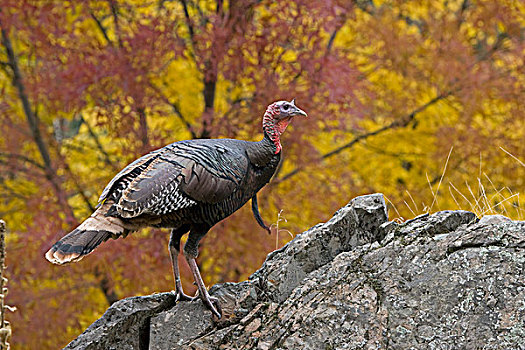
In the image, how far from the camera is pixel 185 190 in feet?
10.6

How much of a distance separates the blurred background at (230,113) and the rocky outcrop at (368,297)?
1983 millimetres

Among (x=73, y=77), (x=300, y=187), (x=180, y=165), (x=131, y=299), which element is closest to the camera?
(x=180, y=165)

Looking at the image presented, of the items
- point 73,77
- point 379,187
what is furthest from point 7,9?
point 379,187

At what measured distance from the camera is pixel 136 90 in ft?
19.1

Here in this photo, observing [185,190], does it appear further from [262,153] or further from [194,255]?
[262,153]

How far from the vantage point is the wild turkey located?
10.2 ft

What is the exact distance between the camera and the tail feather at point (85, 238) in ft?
9.42

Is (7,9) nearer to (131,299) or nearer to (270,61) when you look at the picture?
(270,61)

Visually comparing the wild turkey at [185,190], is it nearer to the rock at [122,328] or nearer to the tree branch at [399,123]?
the rock at [122,328]

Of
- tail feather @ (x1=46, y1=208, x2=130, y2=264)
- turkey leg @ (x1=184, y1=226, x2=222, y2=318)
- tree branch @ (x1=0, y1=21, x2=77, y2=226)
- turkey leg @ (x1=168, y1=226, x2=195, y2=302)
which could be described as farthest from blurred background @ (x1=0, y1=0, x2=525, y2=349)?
tail feather @ (x1=46, y1=208, x2=130, y2=264)

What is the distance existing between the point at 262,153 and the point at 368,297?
1.02 m

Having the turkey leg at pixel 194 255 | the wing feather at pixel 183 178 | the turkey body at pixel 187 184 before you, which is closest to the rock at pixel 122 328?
the turkey leg at pixel 194 255

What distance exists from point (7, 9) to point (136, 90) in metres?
1.53

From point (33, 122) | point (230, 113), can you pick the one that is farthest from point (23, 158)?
point (230, 113)
